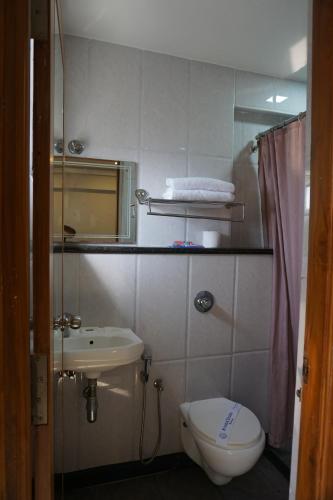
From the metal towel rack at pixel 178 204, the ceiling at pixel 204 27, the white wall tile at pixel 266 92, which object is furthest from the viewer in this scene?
the white wall tile at pixel 266 92

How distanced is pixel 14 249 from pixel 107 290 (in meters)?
1.20

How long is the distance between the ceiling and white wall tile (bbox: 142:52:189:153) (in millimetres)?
73

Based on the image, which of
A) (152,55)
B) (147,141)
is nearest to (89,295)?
(147,141)

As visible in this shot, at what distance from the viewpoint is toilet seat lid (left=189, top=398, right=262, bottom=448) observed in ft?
4.57

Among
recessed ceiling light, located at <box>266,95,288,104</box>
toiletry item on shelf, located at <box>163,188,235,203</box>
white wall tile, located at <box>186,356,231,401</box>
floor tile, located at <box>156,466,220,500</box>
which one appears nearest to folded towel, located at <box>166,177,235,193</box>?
toiletry item on shelf, located at <box>163,188,235,203</box>

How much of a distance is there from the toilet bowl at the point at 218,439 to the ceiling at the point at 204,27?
2071mm

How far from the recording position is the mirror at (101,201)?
1706 millimetres

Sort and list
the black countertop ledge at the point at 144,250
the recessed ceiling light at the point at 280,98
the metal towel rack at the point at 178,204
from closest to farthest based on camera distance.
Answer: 1. the black countertop ledge at the point at 144,250
2. the metal towel rack at the point at 178,204
3. the recessed ceiling light at the point at 280,98

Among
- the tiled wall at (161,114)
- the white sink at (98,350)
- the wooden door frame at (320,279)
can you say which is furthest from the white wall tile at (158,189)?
the wooden door frame at (320,279)

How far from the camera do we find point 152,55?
5.99ft

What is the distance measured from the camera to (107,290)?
1643mm

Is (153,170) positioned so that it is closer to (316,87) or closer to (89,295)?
(89,295)

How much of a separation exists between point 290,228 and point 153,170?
0.89m

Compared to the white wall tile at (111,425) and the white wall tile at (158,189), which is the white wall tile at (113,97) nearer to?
the white wall tile at (158,189)
